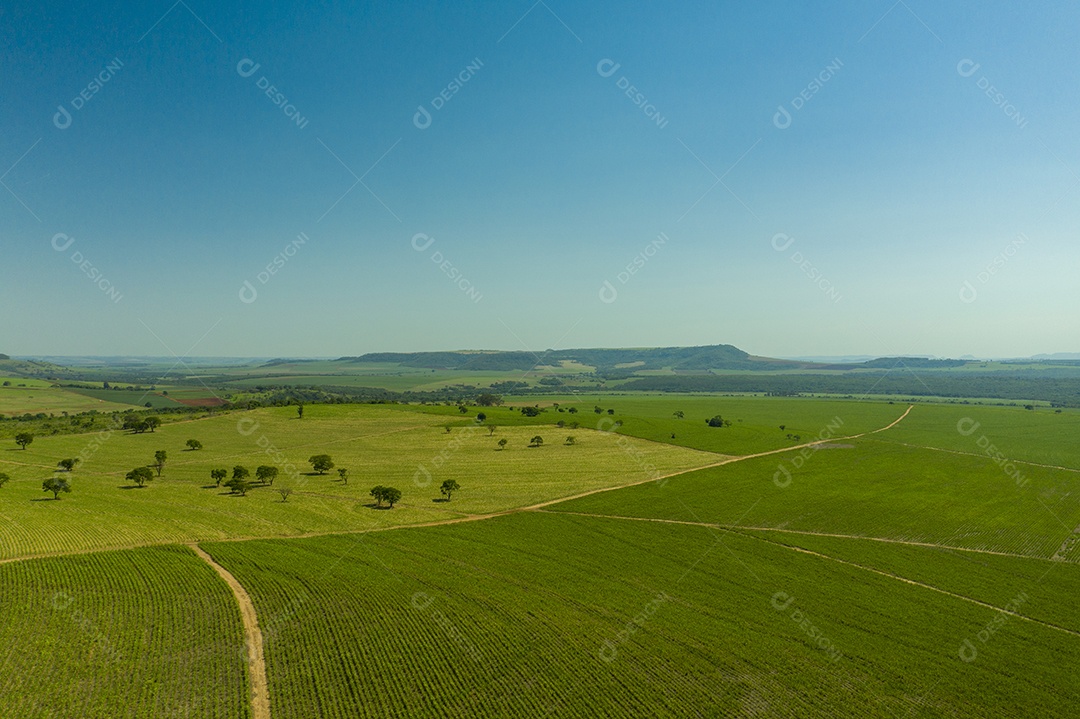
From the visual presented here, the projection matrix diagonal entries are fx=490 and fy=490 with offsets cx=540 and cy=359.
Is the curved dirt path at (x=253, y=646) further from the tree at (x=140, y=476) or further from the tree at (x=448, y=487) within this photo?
the tree at (x=140, y=476)

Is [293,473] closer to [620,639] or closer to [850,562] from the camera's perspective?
[620,639]

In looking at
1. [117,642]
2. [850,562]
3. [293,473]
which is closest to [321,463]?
[293,473]

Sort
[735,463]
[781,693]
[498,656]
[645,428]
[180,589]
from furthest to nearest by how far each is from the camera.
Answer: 1. [645,428]
2. [735,463]
3. [180,589]
4. [498,656]
5. [781,693]

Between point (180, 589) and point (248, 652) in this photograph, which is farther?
point (180, 589)

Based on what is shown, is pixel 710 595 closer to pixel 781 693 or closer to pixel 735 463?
pixel 781 693

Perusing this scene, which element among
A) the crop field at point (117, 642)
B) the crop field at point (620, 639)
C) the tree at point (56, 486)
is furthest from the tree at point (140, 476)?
the crop field at point (620, 639)

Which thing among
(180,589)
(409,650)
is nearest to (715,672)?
(409,650)
